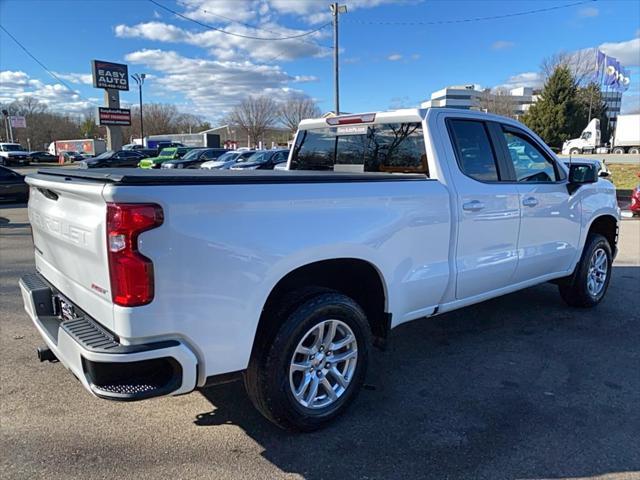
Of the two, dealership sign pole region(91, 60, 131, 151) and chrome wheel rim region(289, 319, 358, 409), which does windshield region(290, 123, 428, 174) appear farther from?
dealership sign pole region(91, 60, 131, 151)

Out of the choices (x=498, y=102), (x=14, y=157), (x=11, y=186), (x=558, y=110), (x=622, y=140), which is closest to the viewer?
(x=11, y=186)

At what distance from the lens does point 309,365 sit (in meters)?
2.95

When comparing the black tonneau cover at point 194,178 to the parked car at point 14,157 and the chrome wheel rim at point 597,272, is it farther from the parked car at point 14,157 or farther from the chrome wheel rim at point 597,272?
the parked car at point 14,157

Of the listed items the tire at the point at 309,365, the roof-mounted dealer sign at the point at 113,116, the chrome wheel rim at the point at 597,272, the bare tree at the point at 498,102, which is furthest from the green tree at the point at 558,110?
the tire at the point at 309,365

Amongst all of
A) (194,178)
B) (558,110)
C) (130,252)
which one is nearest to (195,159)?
(194,178)

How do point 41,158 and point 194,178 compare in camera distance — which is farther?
point 41,158

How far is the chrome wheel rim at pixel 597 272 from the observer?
5379mm

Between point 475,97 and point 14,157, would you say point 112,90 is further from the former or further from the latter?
point 475,97

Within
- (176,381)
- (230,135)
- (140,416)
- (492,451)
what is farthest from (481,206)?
(230,135)

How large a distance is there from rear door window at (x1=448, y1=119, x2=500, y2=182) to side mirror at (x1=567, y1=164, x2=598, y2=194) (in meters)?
1.17

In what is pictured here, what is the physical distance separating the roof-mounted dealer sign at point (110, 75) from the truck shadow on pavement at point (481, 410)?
2118 inches

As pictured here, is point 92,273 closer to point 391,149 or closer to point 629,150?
point 391,149

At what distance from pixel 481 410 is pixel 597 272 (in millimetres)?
3107

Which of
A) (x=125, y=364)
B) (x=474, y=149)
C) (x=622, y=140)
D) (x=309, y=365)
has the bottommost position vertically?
(x=309, y=365)
